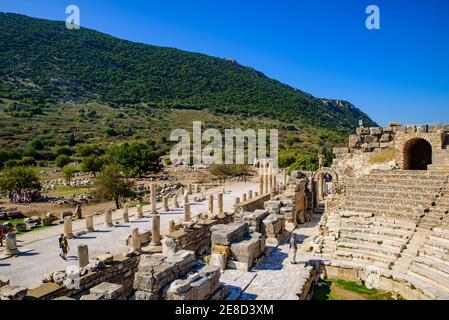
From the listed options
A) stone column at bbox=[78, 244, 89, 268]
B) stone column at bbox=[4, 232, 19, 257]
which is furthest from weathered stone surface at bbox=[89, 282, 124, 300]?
stone column at bbox=[4, 232, 19, 257]

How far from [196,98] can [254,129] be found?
96.7 ft

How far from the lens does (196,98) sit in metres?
98.8

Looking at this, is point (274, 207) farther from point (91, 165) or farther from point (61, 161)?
point (61, 161)

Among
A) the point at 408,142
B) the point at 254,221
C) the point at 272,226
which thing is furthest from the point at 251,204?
the point at 408,142

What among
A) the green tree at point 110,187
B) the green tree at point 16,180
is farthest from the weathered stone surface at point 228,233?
the green tree at point 16,180

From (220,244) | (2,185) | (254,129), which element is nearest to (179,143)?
(254,129)

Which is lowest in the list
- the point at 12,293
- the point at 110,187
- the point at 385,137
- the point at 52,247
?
the point at 52,247

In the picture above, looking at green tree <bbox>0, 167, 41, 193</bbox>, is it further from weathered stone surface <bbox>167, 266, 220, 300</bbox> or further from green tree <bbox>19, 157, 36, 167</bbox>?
weathered stone surface <bbox>167, 266, 220, 300</bbox>

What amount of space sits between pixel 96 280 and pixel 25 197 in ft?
75.8

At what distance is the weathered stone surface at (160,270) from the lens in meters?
8.25

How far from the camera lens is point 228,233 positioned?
12.0 metres

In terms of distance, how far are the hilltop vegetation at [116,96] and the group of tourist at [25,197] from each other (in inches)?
750

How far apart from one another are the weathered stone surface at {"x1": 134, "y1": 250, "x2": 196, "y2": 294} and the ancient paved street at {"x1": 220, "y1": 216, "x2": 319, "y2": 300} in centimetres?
159
